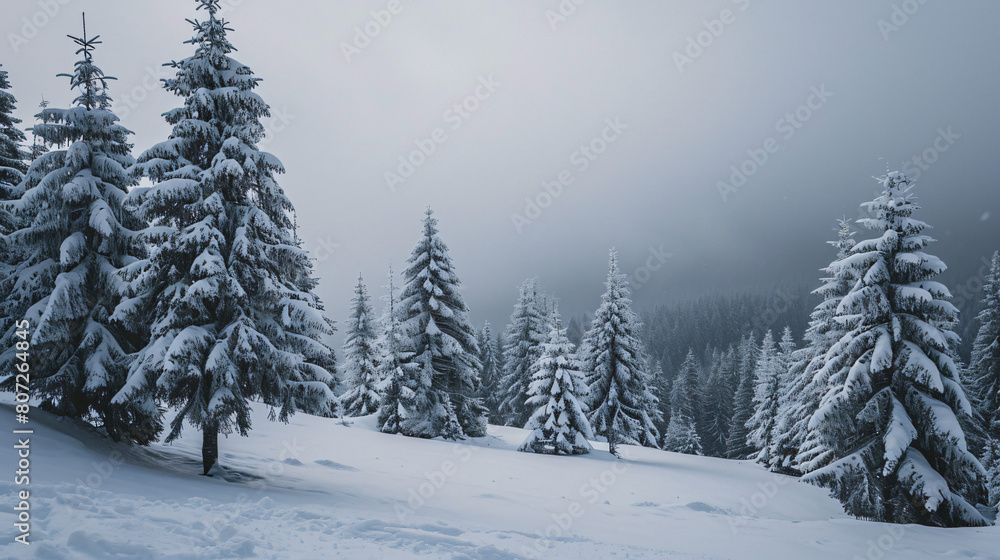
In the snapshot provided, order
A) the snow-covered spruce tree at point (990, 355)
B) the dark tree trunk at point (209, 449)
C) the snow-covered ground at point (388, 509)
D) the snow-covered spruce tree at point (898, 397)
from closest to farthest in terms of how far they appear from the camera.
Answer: the snow-covered ground at point (388, 509) → the dark tree trunk at point (209, 449) → the snow-covered spruce tree at point (898, 397) → the snow-covered spruce tree at point (990, 355)

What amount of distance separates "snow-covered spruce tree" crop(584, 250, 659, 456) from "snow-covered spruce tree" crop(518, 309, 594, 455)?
2966mm

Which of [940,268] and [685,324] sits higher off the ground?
[685,324]

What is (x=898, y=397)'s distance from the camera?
14242 mm

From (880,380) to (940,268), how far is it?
12.0ft

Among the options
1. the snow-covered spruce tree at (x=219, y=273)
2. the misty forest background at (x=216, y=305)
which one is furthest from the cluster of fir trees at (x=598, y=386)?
the snow-covered spruce tree at (x=219, y=273)

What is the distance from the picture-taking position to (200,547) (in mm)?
6418

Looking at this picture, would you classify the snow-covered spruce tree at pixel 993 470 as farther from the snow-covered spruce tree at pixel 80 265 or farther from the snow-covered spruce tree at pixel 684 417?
the snow-covered spruce tree at pixel 80 265

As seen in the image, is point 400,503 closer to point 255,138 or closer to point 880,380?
point 255,138

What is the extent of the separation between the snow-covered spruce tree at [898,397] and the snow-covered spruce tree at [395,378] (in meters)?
17.4

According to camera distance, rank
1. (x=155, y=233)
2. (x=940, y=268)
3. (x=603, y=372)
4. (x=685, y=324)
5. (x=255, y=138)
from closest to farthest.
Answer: (x=155, y=233), (x=255, y=138), (x=940, y=268), (x=603, y=372), (x=685, y=324)

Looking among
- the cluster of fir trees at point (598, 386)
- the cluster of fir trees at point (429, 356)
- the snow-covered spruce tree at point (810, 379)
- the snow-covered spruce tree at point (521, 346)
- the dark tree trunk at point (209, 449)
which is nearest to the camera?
the dark tree trunk at point (209, 449)

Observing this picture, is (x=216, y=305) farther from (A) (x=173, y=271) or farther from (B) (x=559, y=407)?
(B) (x=559, y=407)

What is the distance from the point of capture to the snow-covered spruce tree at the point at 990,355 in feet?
96.0

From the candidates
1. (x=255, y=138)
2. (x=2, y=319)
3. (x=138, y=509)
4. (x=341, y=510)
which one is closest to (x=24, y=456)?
(x=138, y=509)
